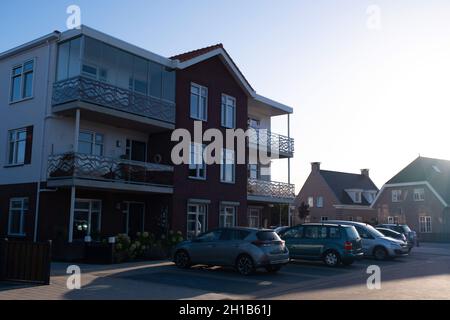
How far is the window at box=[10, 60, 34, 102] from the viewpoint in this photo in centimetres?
2208

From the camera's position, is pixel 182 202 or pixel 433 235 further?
pixel 433 235

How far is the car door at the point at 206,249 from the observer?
54.3ft

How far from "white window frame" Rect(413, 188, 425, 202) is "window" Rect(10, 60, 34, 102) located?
42455 millimetres

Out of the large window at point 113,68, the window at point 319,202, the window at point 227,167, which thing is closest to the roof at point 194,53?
the large window at point 113,68

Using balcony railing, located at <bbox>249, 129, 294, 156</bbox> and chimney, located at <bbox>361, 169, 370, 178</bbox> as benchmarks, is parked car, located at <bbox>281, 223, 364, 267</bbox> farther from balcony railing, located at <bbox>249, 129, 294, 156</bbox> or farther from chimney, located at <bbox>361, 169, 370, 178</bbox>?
chimney, located at <bbox>361, 169, 370, 178</bbox>

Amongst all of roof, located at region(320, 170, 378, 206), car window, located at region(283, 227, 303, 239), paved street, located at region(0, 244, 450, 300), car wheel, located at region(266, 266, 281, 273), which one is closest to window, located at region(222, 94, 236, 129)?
car window, located at region(283, 227, 303, 239)

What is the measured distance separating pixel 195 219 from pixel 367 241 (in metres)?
8.38

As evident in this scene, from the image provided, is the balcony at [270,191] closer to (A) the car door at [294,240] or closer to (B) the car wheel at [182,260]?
(A) the car door at [294,240]

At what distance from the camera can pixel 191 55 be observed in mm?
26391

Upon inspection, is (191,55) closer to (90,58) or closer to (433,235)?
(90,58)

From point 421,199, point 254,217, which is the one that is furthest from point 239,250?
point 421,199

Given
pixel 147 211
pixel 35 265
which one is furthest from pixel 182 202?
pixel 35 265
